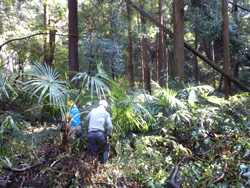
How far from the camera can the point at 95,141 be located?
5.36m

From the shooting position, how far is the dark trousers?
5320 millimetres

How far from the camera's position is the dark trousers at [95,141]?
5.32 m

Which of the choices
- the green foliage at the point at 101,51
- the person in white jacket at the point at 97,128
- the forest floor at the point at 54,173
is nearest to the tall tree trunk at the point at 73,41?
the green foliage at the point at 101,51

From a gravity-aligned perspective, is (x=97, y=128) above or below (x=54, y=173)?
above

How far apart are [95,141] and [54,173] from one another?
127 centimetres

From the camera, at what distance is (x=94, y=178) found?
185 inches

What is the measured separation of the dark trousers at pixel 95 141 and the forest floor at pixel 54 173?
457 mm

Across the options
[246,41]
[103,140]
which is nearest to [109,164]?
[103,140]

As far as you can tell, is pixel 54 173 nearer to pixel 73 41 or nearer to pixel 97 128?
pixel 97 128

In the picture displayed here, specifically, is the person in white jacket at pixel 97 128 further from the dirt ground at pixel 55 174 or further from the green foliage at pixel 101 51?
the green foliage at pixel 101 51

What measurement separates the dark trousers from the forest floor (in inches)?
18.0

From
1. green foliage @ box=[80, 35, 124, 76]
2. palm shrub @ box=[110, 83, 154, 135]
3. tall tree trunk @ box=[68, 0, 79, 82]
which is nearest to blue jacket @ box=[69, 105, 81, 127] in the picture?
palm shrub @ box=[110, 83, 154, 135]

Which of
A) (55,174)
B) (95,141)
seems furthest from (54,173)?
(95,141)

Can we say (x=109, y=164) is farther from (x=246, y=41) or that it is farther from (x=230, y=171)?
(x=246, y=41)
